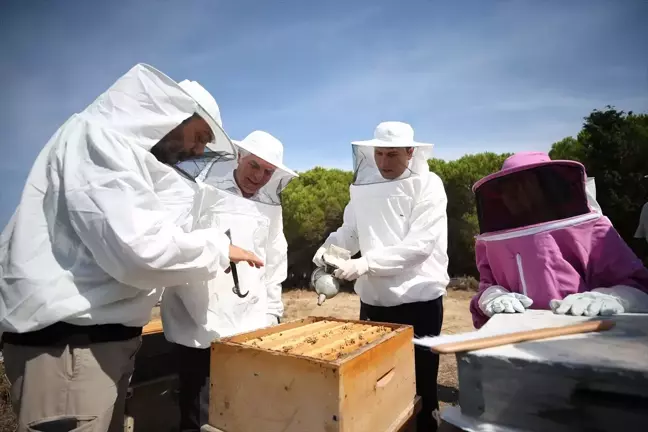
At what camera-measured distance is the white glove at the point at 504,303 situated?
5.89 feet

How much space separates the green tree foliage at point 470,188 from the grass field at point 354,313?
1335 mm

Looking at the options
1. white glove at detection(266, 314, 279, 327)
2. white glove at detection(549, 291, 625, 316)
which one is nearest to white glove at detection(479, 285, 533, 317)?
white glove at detection(549, 291, 625, 316)

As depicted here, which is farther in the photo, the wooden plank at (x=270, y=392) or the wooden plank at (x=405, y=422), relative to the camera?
the wooden plank at (x=405, y=422)

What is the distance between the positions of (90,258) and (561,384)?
1837 millimetres

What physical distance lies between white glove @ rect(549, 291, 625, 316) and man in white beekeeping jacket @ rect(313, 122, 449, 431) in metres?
1.05

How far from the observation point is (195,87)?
7.22ft

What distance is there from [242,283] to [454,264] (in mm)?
10157

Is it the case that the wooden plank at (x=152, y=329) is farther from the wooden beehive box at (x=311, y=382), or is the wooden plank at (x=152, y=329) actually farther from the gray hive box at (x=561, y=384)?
the gray hive box at (x=561, y=384)

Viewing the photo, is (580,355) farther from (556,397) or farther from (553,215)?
(553,215)

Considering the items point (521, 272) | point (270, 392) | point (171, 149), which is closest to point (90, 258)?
point (171, 149)

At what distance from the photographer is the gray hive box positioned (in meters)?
0.91

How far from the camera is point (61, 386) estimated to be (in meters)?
1.67

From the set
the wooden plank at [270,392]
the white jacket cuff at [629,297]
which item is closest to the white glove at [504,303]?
the white jacket cuff at [629,297]

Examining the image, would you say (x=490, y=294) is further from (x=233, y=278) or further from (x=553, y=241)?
(x=233, y=278)
